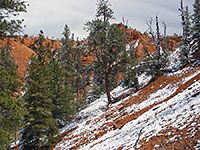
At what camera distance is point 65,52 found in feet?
127

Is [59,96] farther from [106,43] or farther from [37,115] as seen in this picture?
[106,43]

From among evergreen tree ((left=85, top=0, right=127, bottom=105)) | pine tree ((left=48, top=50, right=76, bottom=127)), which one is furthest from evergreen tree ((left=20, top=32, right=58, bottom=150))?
evergreen tree ((left=85, top=0, right=127, bottom=105))

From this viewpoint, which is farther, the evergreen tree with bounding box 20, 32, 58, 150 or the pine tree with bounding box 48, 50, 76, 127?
the pine tree with bounding box 48, 50, 76, 127

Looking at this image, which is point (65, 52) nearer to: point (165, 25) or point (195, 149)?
point (165, 25)

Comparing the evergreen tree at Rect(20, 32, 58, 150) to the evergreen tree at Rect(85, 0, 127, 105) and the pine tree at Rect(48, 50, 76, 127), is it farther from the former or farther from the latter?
the evergreen tree at Rect(85, 0, 127, 105)

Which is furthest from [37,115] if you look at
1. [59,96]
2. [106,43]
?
[106,43]

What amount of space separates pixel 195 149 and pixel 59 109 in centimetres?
1670

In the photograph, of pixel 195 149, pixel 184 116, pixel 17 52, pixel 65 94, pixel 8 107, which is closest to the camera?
pixel 195 149

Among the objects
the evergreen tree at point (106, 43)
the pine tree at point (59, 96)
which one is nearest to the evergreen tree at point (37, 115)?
the pine tree at point (59, 96)

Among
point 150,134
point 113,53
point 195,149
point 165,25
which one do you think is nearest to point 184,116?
point 150,134

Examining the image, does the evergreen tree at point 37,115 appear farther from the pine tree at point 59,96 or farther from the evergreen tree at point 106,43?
the evergreen tree at point 106,43

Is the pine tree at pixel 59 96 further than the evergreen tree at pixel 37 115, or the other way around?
the pine tree at pixel 59 96

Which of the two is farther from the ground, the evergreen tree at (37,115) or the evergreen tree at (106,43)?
the evergreen tree at (106,43)

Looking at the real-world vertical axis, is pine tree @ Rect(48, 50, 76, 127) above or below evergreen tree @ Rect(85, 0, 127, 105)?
below
